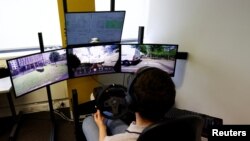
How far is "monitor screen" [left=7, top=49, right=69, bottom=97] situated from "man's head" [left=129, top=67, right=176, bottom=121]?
1.04m

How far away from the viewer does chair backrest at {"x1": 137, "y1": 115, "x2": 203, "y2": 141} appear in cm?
81

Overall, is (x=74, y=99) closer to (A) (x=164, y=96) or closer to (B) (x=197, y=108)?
(A) (x=164, y=96)

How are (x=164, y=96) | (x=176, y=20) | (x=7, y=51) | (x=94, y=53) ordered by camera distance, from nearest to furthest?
(x=164, y=96), (x=94, y=53), (x=176, y=20), (x=7, y=51)

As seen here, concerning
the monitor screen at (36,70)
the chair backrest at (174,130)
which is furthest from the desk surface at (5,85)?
the chair backrest at (174,130)

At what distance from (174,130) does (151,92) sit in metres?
0.18

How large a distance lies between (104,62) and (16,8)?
112 cm

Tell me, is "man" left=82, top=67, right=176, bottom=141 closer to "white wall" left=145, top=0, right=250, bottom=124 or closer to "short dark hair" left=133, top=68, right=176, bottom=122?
"short dark hair" left=133, top=68, right=176, bottom=122

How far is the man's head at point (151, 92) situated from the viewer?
855 mm

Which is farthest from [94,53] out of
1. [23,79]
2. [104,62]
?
[23,79]

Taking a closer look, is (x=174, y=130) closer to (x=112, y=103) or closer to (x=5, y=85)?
(x=112, y=103)

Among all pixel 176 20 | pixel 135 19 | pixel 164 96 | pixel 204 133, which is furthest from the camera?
pixel 135 19

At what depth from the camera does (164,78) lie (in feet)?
2.90

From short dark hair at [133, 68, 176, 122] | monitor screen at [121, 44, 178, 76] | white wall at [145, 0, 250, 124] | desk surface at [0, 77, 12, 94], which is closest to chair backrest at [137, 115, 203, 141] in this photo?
short dark hair at [133, 68, 176, 122]

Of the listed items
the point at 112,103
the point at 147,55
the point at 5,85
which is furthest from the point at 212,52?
the point at 5,85
